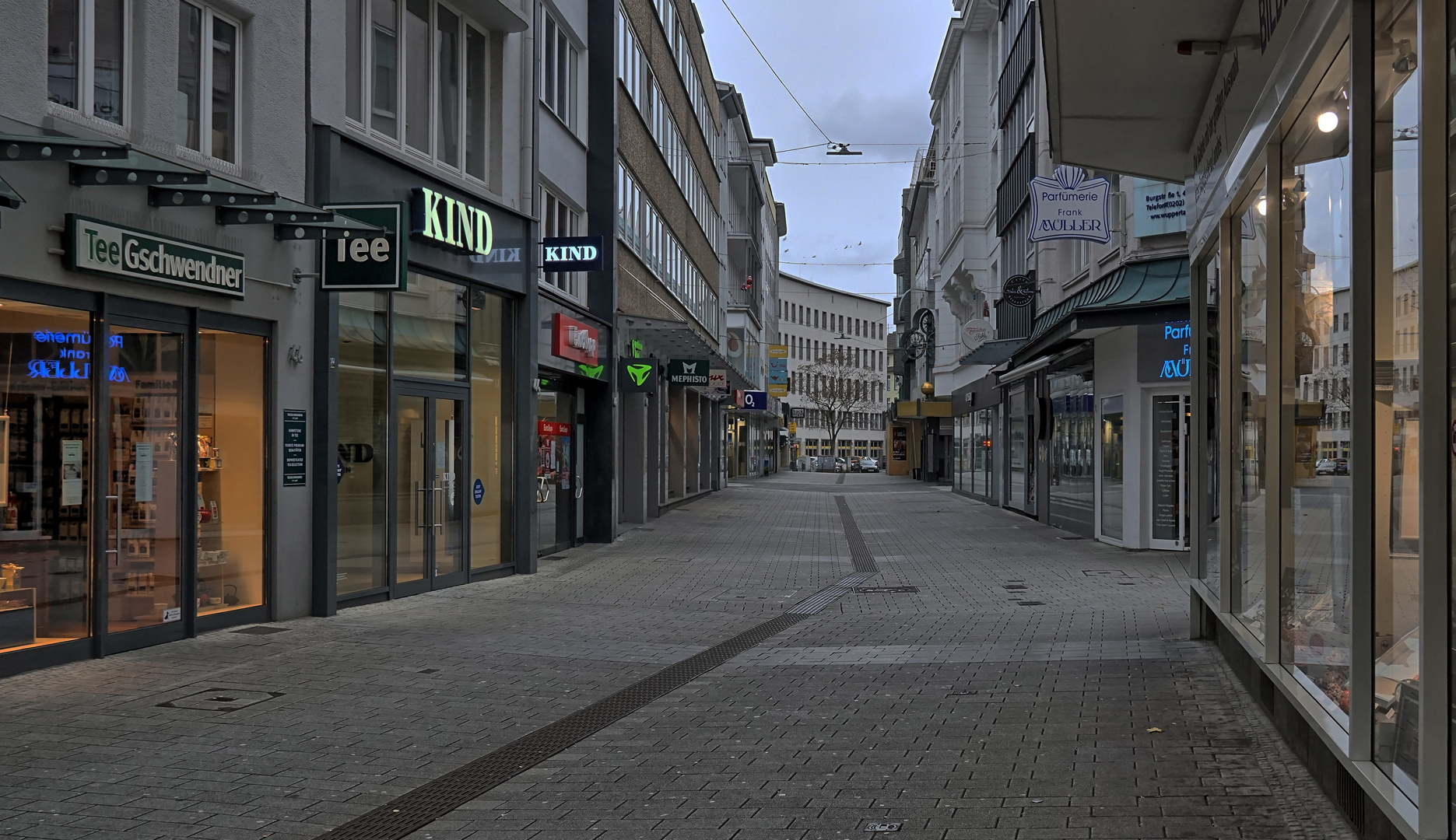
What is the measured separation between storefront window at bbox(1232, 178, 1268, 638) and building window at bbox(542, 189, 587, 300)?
40.0ft

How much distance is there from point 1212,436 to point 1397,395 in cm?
505

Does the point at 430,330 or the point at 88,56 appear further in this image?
the point at 430,330

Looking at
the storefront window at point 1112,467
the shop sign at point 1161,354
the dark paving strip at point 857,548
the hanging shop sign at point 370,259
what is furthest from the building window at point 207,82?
the storefront window at point 1112,467

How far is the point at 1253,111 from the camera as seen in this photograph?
22.9ft

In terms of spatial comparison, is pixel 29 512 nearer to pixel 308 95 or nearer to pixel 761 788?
pixel 308 95

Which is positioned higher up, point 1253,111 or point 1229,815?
point 1253,111

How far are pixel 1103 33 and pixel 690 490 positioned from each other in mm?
30690

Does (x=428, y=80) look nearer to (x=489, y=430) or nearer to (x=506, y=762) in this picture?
(x=489, y=430)

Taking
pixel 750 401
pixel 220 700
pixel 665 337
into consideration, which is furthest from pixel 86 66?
pixel 750 401

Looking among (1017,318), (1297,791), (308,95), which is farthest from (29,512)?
(1017,318)

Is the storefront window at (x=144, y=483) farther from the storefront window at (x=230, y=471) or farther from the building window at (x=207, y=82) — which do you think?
the building window at (x=207, y=82)

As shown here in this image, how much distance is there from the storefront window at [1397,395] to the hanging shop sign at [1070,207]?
1627cm

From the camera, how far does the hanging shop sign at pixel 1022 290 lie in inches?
1103

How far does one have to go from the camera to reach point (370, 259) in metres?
11.6
